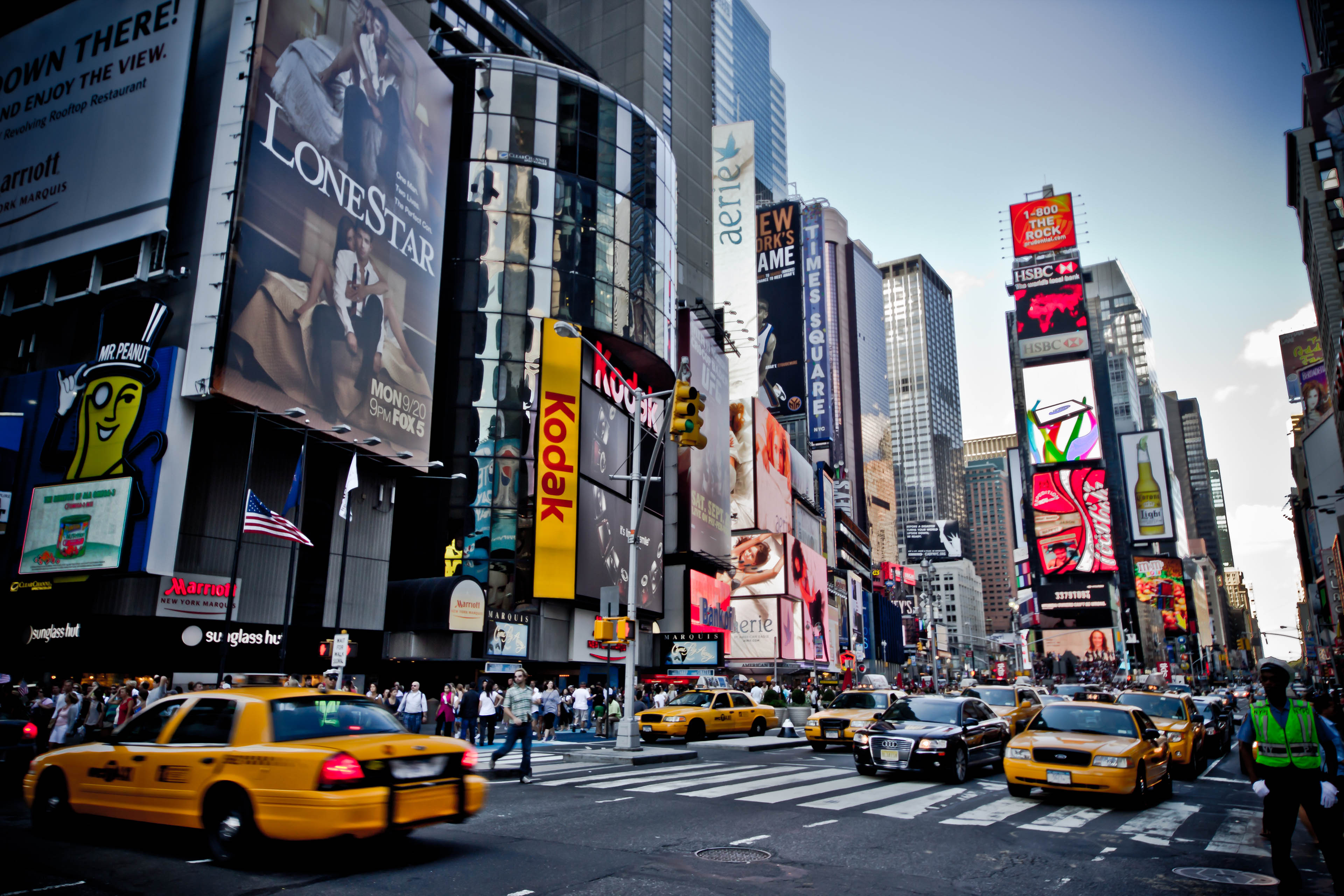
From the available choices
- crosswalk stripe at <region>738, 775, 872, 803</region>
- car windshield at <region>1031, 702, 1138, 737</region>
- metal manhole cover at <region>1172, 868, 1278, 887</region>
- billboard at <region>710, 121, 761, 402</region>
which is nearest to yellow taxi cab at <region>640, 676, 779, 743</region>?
crosswalk stripe at <region>738, 775, 872, 803</region>

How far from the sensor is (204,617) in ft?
90.6

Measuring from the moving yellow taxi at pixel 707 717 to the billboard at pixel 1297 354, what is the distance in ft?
442

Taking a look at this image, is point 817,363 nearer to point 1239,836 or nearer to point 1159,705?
point 1159,705

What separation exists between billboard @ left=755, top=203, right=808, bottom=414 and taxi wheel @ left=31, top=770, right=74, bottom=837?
97.5m

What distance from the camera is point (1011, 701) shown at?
74.4ft

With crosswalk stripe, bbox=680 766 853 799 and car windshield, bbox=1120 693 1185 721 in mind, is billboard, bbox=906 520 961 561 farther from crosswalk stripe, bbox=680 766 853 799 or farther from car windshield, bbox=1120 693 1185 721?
crosswalk stripe, bbox=680 766 853 799

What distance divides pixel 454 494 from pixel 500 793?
27.7 meters

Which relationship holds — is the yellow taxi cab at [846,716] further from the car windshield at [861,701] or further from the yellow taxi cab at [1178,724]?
the yellow taxi cab at [1178,724]

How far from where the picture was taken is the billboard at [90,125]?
2814 cm

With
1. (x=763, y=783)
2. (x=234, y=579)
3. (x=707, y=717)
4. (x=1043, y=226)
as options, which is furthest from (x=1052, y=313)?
(x=763, y=783)

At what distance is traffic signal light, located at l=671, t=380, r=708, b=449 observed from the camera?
14.5 meters

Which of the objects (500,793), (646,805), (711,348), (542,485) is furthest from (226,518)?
(711,348)

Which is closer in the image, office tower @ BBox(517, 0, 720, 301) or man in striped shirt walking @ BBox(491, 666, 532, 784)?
man in striped shirt walking @ BBox(491, 666, 532, 784)

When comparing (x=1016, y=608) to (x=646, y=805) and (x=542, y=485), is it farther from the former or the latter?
(x=646, y=805)
